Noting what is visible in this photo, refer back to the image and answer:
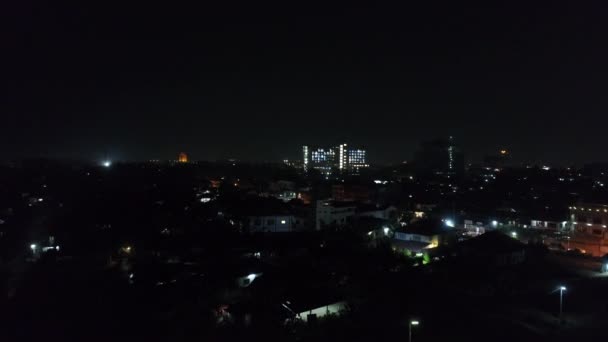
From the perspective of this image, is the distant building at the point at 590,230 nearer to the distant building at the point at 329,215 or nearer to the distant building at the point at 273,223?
the distant building at the point at 329,215

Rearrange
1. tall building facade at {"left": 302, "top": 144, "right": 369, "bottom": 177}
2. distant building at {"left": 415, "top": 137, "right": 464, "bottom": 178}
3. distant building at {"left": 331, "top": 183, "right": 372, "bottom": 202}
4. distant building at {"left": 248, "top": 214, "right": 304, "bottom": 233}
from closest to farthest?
distant building at {"left": 248, "top": 214, "right": 304, "bottom": 233} < distant building at {"left": 331, "top": 183, "right": 372, "bottom": 202} < distant building at {"left": 415, "top": 137, "right": 464, "bottom": 178} < tall building facade at {"left": 302, "top": 144, "right": 369, "bottom": 177}

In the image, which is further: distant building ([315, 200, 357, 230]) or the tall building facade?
the tall building facade

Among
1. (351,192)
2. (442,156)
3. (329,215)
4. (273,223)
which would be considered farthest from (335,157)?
(273,223)

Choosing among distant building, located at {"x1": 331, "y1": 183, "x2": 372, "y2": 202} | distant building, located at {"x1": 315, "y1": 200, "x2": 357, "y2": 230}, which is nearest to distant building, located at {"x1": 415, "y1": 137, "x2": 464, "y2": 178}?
distant building, located at {"x1": 331, "y1": 183, "x2": 372, "y2": 202}

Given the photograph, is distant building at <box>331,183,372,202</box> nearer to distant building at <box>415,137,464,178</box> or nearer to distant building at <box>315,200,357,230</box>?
distant building at <box>315,200,357,230</box>

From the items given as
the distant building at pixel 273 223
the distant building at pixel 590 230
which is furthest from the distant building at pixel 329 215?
the distant building at pixel 590 230

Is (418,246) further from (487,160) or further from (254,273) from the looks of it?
(487,160)

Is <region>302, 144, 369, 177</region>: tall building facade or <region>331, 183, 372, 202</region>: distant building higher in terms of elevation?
<region>302, 144, 369, 177</region>: tall building facade

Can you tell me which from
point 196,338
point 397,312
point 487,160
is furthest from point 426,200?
point 487,160

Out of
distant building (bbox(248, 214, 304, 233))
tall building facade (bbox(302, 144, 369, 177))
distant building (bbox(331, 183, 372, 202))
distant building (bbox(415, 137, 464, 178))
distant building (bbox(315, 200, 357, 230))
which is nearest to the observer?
distant building (bbox(248, 214, 304, 233))

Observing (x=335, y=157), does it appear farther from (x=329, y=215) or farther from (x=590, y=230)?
(x=590, y=230)

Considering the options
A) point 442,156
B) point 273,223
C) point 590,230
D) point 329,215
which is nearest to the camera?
point 590,230

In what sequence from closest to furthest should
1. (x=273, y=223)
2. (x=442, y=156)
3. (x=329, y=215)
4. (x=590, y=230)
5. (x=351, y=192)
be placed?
1. (x=590, y=230)
2. (x=273, y=223)
3. (x=329, y=215)
4. (x=351, y=192)
5. (x=442, y=156)
